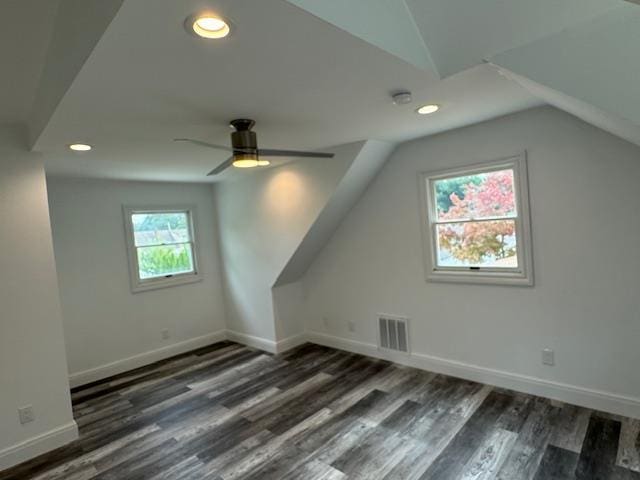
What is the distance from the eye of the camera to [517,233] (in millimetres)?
3006

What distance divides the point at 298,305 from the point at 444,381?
209 cm

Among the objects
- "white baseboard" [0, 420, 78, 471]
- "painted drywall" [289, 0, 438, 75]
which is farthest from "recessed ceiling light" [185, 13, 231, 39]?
"white baseboard" [0, 420, 78, 471]

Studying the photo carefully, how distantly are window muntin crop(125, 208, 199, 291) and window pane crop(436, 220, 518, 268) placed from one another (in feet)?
11.0

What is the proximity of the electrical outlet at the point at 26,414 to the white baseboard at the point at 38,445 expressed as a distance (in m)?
0.15

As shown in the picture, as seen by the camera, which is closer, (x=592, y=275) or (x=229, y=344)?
(x=592, y=275)

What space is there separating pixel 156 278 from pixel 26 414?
6.94 feet

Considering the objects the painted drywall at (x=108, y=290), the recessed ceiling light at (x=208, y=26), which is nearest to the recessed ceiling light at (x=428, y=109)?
the recessed ceiling light at (x=208, y=26)

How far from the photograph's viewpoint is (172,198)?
483cm

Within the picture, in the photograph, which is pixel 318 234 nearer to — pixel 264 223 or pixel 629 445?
pixel 264 223

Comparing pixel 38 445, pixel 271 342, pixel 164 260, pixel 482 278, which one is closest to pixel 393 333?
pixel 482 278

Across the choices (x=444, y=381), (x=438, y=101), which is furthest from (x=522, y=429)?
(x=438, y=101)

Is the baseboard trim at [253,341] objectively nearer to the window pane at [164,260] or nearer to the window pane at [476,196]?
the window pane at [164,260]

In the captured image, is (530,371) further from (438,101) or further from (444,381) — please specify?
(438,101)

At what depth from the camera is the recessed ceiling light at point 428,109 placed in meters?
2.42
